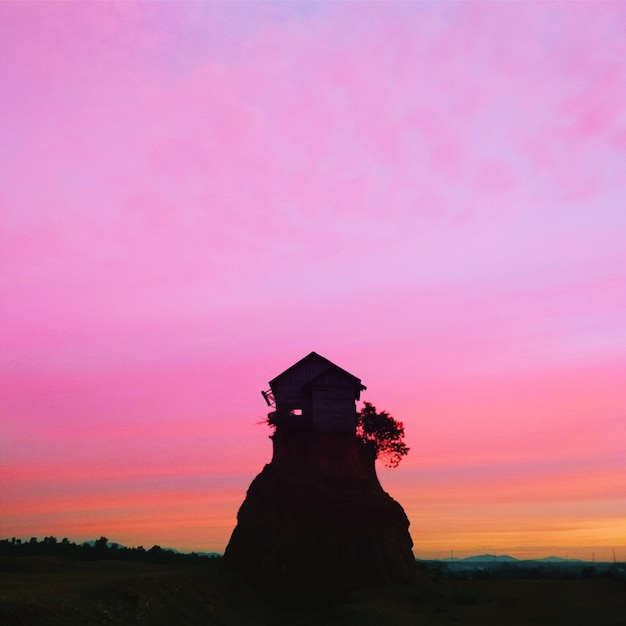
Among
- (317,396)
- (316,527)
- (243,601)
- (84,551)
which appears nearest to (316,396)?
(317,396)

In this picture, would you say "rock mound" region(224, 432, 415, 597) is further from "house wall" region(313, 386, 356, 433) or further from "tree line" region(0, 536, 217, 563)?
"tree line" region(0, 536, 217, 563)

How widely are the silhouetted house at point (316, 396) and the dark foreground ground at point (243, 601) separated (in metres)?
12.5

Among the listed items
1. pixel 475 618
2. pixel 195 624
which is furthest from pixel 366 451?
pixel 195 624

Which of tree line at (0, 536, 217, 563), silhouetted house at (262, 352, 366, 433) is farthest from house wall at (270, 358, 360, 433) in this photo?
tree line at (0, 536, 217, 563)

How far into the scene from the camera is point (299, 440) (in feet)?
207

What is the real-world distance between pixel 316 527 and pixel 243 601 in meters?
9.11

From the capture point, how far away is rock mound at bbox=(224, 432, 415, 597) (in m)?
56.8

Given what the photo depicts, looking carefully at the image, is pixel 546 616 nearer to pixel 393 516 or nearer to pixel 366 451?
pixel 393 516

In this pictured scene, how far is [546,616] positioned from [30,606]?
35.3m

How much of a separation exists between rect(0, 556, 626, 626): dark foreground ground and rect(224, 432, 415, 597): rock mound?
1881mm

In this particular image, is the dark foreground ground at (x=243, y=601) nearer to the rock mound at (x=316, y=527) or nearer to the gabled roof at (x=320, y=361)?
the rock mound at (x=316, y=527)

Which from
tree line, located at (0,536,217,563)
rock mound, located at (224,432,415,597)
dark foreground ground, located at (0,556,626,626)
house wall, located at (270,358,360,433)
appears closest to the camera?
dark foreground ground, located at (0,556,626,626)

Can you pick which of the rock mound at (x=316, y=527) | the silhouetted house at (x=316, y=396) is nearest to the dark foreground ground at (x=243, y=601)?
the rock mound at (x=316, y=527)

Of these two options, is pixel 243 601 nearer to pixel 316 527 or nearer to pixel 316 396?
pixel 316 527
